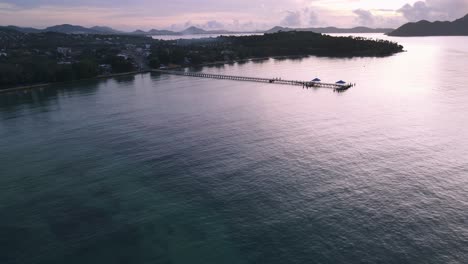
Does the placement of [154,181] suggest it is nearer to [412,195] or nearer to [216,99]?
[412,195]

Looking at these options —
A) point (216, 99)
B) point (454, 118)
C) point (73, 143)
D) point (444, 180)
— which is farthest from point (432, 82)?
point (73, 143)

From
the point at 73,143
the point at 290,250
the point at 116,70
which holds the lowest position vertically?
the point at 290,250

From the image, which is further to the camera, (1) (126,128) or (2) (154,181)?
(1) (126,128)

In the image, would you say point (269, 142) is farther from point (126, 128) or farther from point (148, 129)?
point (126, 128)

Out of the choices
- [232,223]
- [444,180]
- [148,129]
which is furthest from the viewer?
[148,129]

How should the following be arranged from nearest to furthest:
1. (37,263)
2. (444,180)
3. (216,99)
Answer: (37,263), (444,180), (216,99)

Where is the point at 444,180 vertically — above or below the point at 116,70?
below
